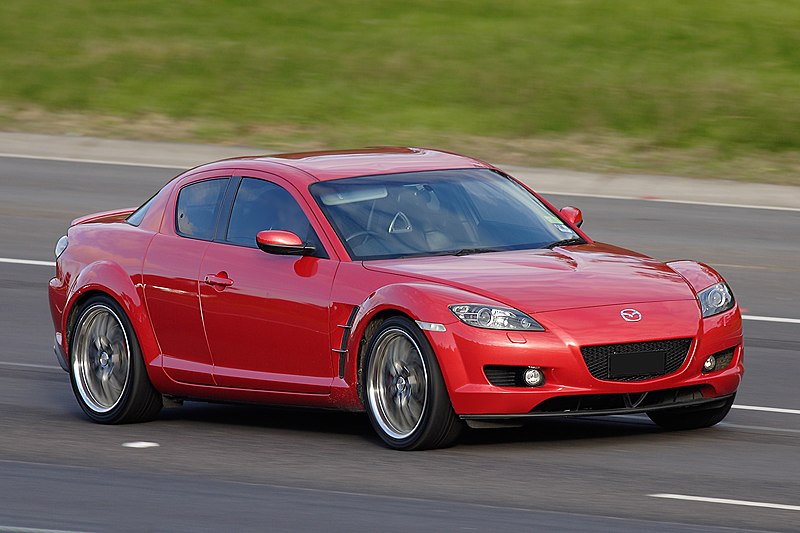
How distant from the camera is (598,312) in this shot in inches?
325

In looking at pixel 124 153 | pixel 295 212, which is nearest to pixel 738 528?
pixel 295 212

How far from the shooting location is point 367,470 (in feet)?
26.6

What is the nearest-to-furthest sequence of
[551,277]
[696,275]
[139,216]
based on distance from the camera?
[551,277] → [696,275] → [139,216]

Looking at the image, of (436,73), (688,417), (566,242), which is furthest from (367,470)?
(436,73)

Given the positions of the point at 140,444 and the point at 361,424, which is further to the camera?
the point at 361,424

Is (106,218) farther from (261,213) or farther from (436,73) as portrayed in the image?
(436,73)

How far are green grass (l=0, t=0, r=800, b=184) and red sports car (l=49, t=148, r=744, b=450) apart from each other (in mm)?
11271

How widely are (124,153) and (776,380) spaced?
12.5m

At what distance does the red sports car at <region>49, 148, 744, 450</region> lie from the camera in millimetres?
8188

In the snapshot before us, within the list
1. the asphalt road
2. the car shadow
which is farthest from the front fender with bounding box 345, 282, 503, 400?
the car shadow

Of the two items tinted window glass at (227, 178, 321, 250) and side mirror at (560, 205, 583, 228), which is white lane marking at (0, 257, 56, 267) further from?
side mirror at (560, 205, 583, 228)

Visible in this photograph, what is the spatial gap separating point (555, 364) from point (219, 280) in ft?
6.93

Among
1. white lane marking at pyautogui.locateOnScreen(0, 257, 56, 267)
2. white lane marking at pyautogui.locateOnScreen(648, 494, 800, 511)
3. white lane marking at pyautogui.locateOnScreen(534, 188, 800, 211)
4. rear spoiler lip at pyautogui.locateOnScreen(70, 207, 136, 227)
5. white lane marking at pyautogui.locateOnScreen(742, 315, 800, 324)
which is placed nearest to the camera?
white lane marking at pyautogui.locateOnScreen(648, 494, 800, 511)

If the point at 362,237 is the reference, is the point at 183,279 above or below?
below
